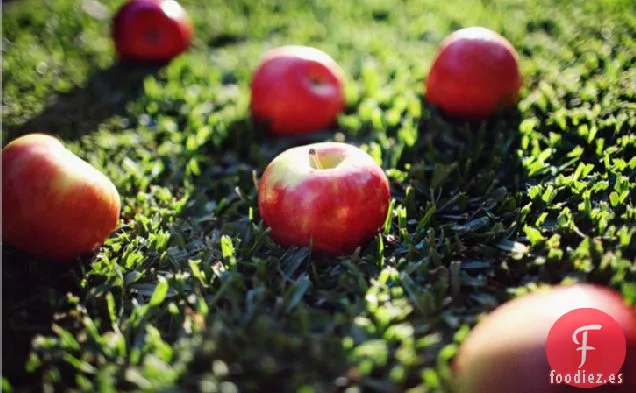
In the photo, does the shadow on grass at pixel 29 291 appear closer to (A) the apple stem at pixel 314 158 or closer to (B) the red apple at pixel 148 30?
(B) the red apple at pixel 148 30

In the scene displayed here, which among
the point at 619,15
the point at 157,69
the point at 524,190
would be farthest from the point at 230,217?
the point at 619,15

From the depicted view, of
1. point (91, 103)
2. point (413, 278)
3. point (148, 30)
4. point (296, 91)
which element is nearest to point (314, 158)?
point (413, 278)

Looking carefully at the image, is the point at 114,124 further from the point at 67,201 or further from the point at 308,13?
the point at 308,13

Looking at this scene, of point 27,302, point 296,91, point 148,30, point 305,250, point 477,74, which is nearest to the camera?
point 27,302

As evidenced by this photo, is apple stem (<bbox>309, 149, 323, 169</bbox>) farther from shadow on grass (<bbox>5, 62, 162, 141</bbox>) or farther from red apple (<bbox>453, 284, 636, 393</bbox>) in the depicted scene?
shadow on grass (<bbox>5, 62, 162, 141</bbox>)

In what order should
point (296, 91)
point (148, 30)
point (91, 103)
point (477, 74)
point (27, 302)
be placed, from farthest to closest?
1. point (148, 30)
2. point (91, 103)
3. point (296, 91)
4. point (477, 74)
5. point (27, 302)

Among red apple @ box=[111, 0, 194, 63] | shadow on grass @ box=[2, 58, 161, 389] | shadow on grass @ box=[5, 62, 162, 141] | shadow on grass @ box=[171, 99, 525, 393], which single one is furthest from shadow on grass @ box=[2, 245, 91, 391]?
red apple @ box=[111, 0, 194, 63]

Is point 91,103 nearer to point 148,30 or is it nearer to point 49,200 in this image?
point 148,30
